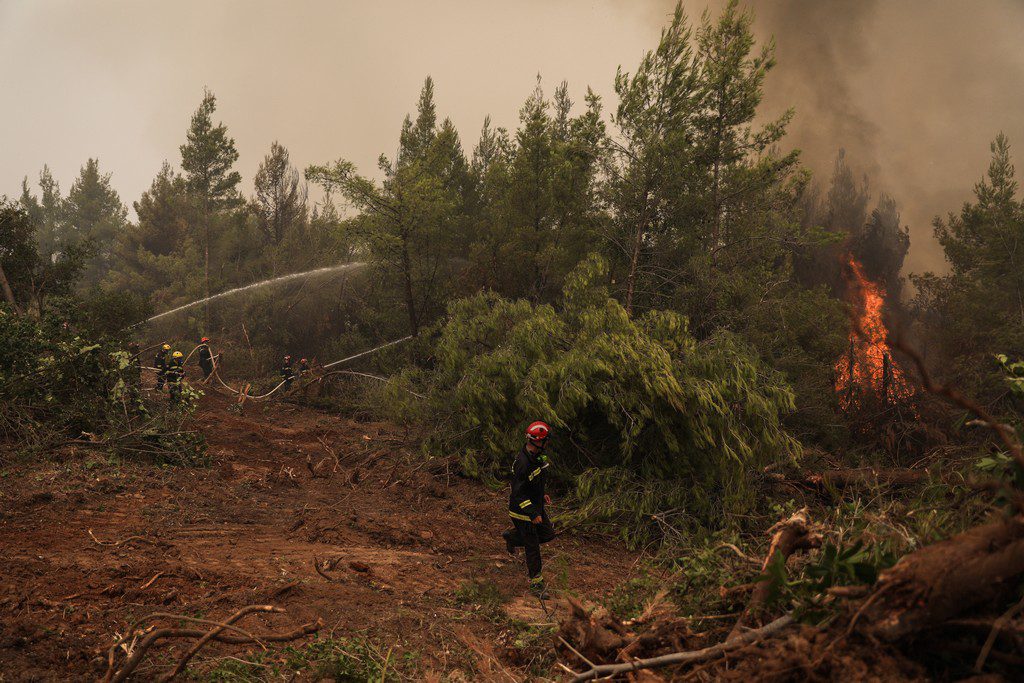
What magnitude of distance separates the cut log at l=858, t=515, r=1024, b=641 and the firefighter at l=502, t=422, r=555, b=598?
12.0ft

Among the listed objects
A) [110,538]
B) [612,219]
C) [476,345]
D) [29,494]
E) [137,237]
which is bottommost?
[110,538]

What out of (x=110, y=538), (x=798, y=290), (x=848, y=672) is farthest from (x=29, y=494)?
(x=798, y=290)

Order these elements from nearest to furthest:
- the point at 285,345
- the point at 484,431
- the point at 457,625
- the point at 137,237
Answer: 1. the point at 457,625
2. the point at 484,431
3. the point at 285,345
4. the point at 137,237

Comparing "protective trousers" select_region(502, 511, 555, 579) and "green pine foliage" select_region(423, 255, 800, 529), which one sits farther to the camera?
"green pine foliage" select_region(423, 255, 800, 529)

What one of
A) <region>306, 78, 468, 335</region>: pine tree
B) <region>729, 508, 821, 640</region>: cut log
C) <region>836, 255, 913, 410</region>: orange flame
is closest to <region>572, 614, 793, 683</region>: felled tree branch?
<region>729, 508, 821, 640</region>: cut log

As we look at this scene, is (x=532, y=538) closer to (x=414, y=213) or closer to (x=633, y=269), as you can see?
(x=633, y=269)

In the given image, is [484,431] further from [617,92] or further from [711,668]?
[617,92]

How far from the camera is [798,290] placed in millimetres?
17438

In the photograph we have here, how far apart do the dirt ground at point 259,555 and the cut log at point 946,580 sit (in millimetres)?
2557

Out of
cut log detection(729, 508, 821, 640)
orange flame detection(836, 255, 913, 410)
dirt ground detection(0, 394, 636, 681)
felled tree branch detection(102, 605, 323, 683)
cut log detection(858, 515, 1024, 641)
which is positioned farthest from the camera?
orange flame detection(836, 255, 913, 410)

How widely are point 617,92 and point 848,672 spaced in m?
14.7

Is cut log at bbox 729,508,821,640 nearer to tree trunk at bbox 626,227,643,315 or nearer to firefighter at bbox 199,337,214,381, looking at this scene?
tree trunk at bbox 626,227,643,315

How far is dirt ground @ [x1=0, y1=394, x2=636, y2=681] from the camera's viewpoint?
4.10 meters

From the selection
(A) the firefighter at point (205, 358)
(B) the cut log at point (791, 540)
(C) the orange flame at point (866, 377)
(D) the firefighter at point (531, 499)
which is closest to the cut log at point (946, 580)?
(B) the cut log at point (791, 540)
